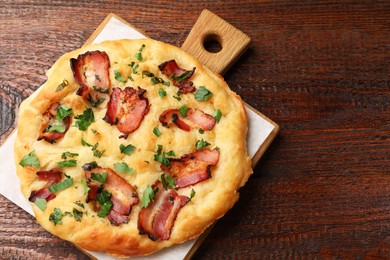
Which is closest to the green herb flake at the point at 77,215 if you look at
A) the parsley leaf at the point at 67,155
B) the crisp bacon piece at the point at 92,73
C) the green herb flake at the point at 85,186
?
the green herb flake at the point at 85,186

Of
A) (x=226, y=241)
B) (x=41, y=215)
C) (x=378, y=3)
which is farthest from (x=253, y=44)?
(x=41, y=215)

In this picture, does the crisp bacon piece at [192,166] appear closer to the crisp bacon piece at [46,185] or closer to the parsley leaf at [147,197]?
the parsley leaf at [147,197]

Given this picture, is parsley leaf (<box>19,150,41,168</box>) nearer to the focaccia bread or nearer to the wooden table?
the focaccia bread

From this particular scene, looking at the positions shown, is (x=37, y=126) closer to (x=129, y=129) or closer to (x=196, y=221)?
(x=129, y=129)

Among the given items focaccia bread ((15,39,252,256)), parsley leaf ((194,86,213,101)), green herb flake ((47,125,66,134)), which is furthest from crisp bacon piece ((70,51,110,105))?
parsley leaf ((194,86,213,101))

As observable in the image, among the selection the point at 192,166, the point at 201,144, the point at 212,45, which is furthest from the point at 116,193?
the point at 212,45
